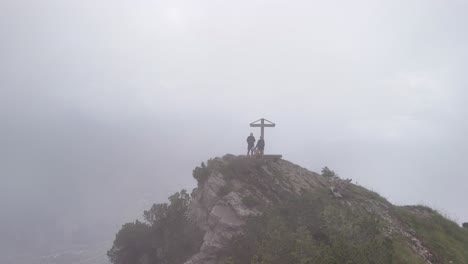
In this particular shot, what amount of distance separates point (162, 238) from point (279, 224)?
46.1 feet

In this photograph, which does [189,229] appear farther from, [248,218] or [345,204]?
[345,204]

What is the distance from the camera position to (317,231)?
22.0 m

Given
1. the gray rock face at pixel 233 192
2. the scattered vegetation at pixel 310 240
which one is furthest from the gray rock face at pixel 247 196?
the scattered vegetation at pixel 310 240

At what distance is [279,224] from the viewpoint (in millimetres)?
19422

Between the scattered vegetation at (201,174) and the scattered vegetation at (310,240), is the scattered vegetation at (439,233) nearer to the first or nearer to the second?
the scattered vegetation at (310,240)

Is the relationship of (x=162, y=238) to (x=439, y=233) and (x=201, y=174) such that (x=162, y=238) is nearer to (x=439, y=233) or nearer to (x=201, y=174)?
(x=201, y=174)

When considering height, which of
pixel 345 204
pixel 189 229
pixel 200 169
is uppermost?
pixel 200 169

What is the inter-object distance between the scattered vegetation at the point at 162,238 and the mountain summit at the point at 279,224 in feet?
0.24

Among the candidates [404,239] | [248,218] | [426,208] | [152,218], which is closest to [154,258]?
[152,218]

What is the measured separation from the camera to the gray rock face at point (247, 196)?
25.0m

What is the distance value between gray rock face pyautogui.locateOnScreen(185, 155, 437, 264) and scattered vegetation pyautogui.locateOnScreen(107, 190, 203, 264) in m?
1.00

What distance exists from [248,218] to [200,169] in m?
8.89

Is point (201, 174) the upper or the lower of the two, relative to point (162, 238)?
upper

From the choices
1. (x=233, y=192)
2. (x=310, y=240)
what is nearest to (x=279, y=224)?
(x=310, y=240)
